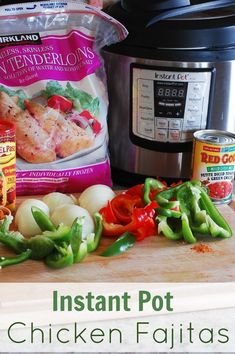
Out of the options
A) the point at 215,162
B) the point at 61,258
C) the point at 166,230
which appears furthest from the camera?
the point at 215,162

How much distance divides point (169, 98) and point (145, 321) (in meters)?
0.48

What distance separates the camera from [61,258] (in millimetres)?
978

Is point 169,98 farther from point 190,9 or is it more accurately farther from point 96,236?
point 96,236

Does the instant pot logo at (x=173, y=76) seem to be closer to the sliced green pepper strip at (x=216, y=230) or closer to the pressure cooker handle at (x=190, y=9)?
the pressure cooker handle at (x=190, y=9)

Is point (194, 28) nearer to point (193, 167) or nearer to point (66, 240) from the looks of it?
point (193, 167)

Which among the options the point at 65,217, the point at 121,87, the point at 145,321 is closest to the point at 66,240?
the point at 65,217

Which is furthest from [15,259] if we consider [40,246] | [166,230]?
[166,230]

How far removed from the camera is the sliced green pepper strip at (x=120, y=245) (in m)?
1.03

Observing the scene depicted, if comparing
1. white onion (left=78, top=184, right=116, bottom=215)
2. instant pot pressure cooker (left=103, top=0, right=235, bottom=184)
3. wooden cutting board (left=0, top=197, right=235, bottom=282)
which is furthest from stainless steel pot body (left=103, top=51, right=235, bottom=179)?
wooden cutting board (left=0, top=197, right=235, bottom=282)

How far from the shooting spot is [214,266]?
1007 millimetres

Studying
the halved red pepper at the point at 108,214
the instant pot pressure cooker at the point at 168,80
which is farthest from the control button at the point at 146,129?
the halved red pepper at the point at 108,214

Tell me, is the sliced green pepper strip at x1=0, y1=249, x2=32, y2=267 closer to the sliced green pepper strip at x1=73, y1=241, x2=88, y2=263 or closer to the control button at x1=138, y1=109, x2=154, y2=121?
the sliced green pepper strip at x1=73, y1=241, x2=88, y2=263

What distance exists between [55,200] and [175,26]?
1.32ft

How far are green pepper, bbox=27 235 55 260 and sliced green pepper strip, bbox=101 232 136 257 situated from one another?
9cm
